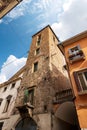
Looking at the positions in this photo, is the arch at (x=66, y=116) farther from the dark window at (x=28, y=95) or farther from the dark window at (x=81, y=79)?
the dark window at (x=28, y=95)

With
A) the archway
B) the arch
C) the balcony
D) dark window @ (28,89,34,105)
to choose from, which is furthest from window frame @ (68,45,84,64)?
the archway

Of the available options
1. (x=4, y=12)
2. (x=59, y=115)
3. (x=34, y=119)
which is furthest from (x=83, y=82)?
(x=4, y=12)

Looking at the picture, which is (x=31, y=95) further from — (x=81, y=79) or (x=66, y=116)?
(x=81, y=79)

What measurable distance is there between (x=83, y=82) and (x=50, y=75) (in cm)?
523

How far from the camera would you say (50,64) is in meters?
14.4

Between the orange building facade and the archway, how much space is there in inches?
204

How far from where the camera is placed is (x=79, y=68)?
896 centimetres

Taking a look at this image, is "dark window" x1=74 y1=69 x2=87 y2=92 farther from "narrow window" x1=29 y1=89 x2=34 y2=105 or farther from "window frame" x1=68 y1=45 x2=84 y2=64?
"narrow window" x1=29 y1=89 x2=34 y2=105

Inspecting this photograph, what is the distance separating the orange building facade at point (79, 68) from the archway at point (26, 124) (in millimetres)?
5176

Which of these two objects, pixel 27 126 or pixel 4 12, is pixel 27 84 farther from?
pixel 4 12

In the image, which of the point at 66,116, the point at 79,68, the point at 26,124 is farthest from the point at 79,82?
the point at 26,124

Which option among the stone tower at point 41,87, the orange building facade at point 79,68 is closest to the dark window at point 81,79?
the orange building facade at point 79,68

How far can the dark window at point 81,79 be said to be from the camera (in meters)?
7.98

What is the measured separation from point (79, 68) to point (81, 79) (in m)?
0.94
